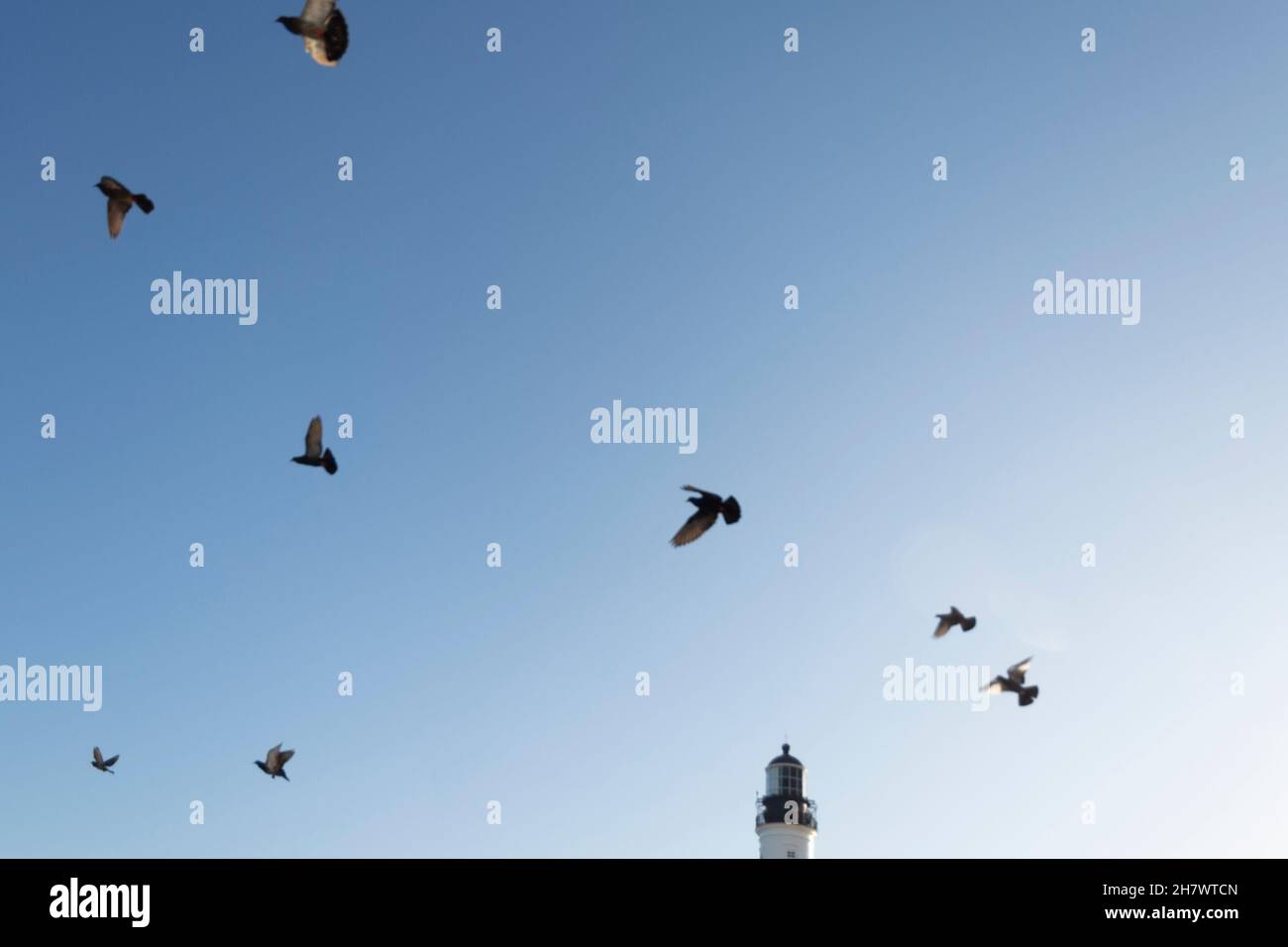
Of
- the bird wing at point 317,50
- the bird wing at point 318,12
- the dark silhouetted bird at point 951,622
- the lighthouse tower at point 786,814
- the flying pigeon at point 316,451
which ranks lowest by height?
the lighthouse tower at point 786,814

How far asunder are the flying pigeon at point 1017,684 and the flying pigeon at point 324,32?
63.8ft

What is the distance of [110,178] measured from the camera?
31.9 metres

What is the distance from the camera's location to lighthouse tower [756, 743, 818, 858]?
82.9m

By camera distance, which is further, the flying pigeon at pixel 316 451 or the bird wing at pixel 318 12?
the flying pigeon at pixel 316 451

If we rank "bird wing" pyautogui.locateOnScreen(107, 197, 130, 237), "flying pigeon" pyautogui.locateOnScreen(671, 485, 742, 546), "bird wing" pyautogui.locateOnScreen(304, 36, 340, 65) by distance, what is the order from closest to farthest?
1. "bird wing" pyautogui.locateOnScreen(304, 36, 340, 65)
2. "flying pigeon" pyautogui.locateOnScreen(671, 485, 742, 546)
3. "bird wing" pyautogui.locateOnScreen(107, 197, 130, 237)

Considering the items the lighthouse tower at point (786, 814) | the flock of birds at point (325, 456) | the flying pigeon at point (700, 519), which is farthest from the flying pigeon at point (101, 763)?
the lighthouse tower at point (786, 814)

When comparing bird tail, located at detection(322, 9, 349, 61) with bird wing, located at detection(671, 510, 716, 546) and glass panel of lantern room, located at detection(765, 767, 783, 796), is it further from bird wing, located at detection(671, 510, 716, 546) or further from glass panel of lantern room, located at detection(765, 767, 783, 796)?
glass panel of lantern room, located at detection(765, 767, 783, 796)

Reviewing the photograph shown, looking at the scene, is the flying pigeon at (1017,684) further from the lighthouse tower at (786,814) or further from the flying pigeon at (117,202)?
the lighthouse tower at (786,814)

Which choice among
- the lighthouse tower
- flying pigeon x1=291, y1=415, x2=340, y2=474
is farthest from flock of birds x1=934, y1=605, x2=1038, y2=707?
the lighthouse tower

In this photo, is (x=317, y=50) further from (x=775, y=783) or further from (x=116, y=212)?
(x=775, y=783)

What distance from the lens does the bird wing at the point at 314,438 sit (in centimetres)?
2992

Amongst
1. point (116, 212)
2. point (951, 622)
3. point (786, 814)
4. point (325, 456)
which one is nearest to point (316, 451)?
point (325, 456)
